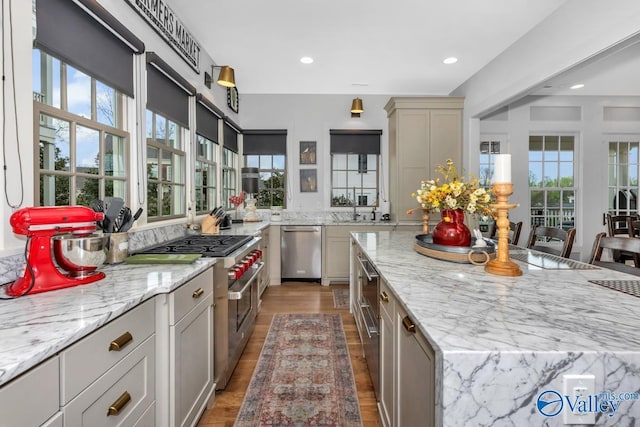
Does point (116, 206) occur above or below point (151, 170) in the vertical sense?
below

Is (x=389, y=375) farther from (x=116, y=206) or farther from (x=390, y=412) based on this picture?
(x=116, y=206)

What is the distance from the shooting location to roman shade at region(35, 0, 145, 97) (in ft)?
4.83

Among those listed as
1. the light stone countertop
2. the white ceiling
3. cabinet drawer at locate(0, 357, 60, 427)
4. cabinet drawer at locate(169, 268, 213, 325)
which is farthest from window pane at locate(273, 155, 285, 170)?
cabinet drawer at locate(0, 357, 60, 427)

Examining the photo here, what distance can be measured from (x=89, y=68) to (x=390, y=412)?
2338 mm

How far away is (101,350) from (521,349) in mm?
1177

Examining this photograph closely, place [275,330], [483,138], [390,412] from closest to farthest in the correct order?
[390,412] < [275,330] < [483,138]

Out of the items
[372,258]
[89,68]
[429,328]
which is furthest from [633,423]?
[89,68]

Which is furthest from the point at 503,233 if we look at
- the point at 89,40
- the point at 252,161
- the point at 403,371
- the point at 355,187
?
the point at 252,161

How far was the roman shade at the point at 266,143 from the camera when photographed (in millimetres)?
5133

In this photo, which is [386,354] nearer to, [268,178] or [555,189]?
[268,178]

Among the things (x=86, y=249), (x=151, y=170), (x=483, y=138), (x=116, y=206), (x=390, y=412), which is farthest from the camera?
(x=483, y=138)

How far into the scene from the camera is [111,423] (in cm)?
103

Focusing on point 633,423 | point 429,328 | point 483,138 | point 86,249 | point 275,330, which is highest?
point 483,138

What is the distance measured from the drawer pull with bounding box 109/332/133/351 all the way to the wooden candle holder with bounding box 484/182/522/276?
5.04 ft
